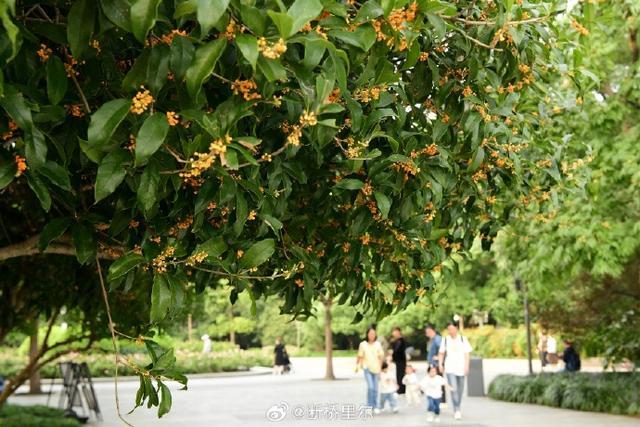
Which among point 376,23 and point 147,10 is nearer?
point 147,10

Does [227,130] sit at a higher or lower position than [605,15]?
lower

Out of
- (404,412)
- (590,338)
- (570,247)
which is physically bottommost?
(404,412)

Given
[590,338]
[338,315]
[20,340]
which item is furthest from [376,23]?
[20,340]

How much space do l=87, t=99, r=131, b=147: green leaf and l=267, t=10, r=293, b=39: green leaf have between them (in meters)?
0.57

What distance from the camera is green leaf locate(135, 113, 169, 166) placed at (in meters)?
2.36

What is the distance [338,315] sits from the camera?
38281 millimetres

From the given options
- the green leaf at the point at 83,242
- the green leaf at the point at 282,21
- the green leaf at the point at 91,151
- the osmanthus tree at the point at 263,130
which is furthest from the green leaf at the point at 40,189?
the green leaf at the point at 282,21

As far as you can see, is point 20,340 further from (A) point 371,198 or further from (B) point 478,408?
(A) point 371,198

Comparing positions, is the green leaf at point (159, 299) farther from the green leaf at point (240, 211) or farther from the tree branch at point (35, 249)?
the tree branch at point (35, 249)

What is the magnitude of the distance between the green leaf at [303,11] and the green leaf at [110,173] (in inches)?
30.0

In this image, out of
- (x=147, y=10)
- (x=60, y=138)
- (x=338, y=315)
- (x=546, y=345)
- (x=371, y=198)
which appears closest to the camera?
(x=147, y=10)

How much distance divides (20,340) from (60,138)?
38507mm

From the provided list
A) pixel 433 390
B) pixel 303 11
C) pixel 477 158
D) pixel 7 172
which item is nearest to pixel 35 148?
pixel 7 172

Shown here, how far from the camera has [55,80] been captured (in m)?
2.64
